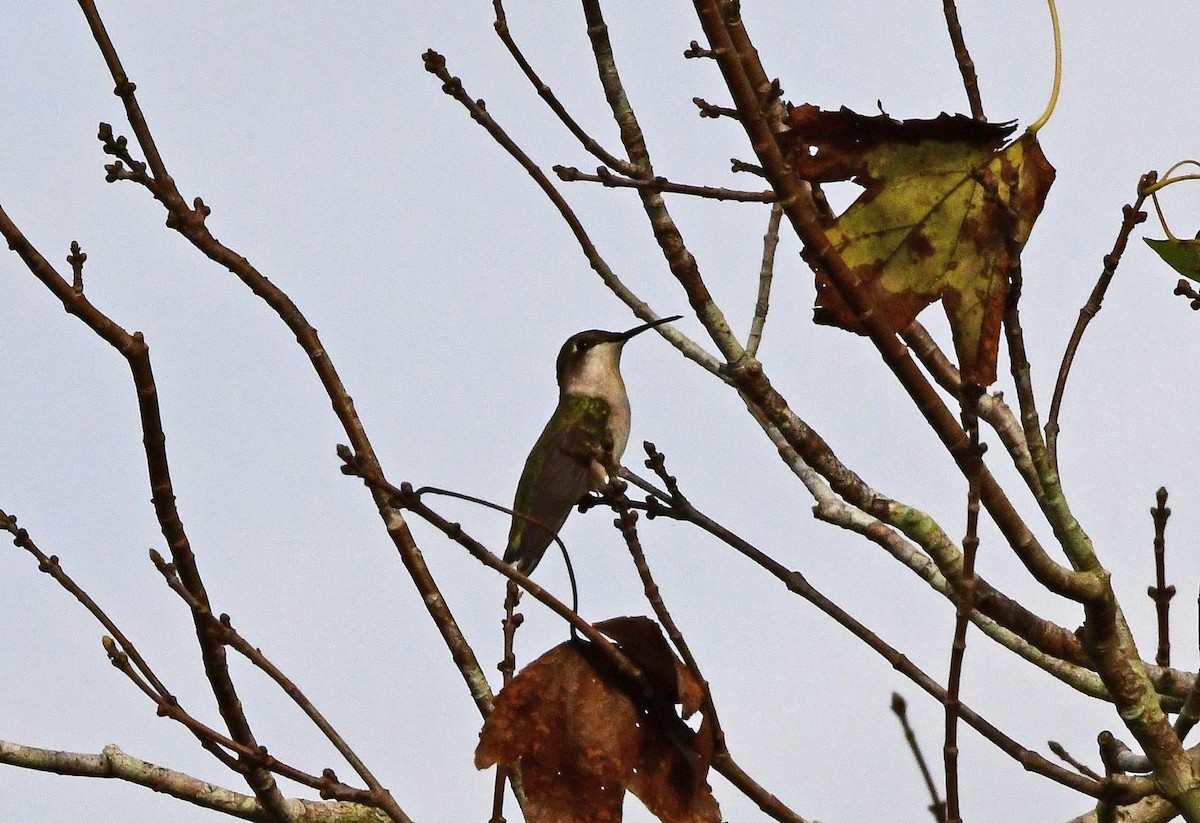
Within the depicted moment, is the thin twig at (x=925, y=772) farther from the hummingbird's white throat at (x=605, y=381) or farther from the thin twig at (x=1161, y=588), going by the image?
the hummingbird's white throat at (x=605, y=381)

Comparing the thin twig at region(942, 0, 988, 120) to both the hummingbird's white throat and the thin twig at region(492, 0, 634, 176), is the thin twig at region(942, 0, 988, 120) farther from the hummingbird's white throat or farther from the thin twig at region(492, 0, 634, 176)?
the hummingbird's white throat

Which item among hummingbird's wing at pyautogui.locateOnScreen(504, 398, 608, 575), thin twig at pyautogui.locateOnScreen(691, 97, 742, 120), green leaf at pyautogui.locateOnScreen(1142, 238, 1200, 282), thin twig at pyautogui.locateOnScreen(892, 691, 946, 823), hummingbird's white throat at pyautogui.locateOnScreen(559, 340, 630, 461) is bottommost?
thin twig at pyautogui.locateOnScreen(892, 691, 946, 823)

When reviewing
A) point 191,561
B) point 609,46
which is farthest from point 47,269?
point 609,46

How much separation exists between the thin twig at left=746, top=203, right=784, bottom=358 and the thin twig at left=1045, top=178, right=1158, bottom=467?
4.10 feet

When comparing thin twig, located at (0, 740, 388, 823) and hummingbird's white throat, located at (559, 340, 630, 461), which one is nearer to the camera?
thin twig, located at (0, 740, 388, 823)

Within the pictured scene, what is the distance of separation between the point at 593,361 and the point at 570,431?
0.71 metres

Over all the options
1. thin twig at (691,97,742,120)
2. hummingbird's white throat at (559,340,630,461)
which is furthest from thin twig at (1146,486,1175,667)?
hummingbird's white throat at (559,340,630,461)

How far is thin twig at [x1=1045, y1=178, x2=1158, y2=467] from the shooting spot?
138 inches

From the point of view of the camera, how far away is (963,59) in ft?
12.6

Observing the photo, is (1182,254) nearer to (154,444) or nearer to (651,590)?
(651,590)

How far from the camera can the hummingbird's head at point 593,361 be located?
8.67m

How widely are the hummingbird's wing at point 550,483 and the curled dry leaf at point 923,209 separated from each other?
411 cm

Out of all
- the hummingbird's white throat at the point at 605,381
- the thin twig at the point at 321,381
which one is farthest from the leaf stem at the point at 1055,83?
the hummingbird's white throat at the point at 605,381

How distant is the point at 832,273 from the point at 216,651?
1753mm
